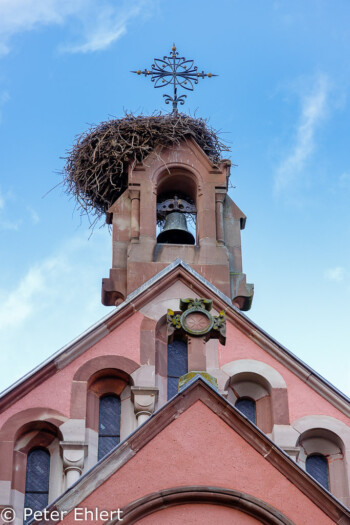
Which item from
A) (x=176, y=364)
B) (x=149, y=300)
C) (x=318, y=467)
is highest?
(x=149, y=300)

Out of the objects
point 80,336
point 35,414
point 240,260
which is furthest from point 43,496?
point 240,260

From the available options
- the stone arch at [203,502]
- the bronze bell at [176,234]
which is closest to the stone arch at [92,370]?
the bronze bell at [176,234]

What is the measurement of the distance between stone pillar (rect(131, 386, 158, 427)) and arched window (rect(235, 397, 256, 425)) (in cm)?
114

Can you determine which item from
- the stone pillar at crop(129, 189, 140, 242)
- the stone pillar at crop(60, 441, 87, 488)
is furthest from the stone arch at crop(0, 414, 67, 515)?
the stone pillar at crop(129, 189, 140, 242)

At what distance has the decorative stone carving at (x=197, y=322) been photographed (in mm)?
14289

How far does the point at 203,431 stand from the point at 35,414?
3734 millimetres

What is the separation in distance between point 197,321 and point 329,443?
11.2ft

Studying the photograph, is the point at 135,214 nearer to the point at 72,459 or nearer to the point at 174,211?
the point at 174,211

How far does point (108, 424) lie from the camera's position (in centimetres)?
1686

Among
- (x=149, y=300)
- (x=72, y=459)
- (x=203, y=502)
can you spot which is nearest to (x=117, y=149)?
(x=149, y=300)

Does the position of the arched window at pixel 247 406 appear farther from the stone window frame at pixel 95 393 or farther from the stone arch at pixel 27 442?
the stone arch at pixel 27 442

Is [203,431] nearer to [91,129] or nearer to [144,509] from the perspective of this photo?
[144,509]

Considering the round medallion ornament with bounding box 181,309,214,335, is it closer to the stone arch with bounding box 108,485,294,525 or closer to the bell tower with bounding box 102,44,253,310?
the stone arch with bounding box 108,485,294,525

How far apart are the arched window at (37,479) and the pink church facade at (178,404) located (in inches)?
0.9
